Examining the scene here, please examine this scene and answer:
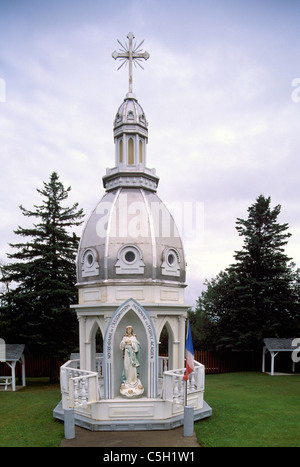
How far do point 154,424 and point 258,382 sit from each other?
13.6m

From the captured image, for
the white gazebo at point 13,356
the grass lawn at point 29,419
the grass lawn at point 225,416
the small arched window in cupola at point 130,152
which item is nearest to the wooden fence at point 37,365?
the grass lawn at point 225,416

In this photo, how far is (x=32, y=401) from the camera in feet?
54.7

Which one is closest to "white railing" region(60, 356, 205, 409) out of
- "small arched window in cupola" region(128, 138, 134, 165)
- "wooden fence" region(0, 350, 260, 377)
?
"small arched window in cupola" region(128, 138, 134, 165)

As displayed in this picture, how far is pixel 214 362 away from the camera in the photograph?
27.6 meters

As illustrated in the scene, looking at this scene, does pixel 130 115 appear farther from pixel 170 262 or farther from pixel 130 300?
pixel 130 300

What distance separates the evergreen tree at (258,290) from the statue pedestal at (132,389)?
55.9 feet

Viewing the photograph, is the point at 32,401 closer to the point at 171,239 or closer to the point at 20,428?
the point at 20,428

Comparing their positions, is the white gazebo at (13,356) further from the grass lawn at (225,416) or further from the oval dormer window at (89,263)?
the oval dormer window at (89,263)

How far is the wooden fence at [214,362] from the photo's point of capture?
25.6 m

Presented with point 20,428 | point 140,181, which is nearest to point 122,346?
point 20,428

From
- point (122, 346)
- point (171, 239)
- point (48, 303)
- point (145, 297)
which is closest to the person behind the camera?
point (122, 346)

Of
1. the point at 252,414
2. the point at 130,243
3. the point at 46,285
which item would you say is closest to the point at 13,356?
the point at 46,285

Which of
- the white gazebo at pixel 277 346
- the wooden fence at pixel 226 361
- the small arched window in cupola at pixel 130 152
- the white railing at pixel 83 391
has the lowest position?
the wooden fence at pixel 226 361
